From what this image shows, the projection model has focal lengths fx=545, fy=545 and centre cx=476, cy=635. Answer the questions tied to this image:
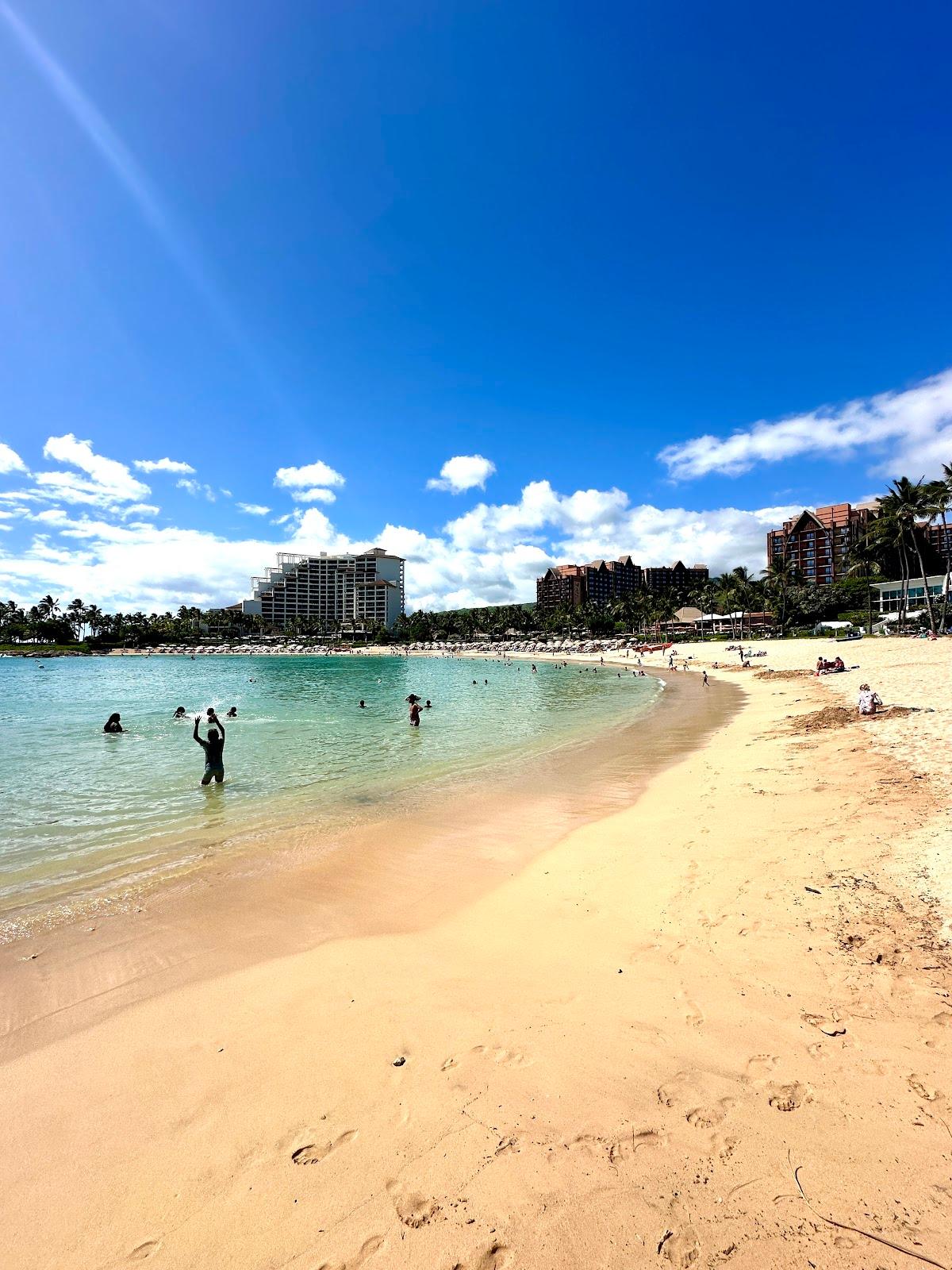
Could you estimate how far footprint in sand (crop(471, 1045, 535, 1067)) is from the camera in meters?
4.03

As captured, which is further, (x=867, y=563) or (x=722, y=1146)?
(x=867, y=563)

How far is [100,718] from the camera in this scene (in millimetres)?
29766

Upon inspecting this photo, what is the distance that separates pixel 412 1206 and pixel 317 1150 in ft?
2.55

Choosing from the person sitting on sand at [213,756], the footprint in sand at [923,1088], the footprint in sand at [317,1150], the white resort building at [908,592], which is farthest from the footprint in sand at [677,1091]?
the white resort building at [908,592]

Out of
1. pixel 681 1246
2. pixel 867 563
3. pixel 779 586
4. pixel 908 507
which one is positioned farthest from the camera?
pixel 779 586

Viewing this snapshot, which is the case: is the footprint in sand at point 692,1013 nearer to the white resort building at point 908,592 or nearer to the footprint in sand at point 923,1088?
the footprint in sand at point 923,1088

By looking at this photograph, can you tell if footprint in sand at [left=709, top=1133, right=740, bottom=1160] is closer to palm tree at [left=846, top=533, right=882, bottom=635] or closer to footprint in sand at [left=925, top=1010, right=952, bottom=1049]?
footprint in sand at [left=925, top=1010, right=952, bottom=1049]

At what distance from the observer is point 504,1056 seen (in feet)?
13.5

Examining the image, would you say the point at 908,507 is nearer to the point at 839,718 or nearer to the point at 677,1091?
the point at 839,718

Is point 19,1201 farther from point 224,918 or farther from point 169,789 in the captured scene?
point 169,789

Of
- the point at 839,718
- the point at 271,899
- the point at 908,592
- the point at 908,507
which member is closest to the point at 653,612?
the point at 908,592

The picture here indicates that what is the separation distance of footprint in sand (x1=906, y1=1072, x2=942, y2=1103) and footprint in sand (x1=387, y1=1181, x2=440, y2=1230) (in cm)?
303

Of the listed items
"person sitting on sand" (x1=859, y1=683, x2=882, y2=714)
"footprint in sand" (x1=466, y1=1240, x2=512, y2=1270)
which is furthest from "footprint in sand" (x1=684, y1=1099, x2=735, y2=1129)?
"person sitting on sand" (x1=859, y1=683, x2=882, y2=714)

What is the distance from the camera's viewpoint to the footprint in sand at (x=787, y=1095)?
11.2ft
